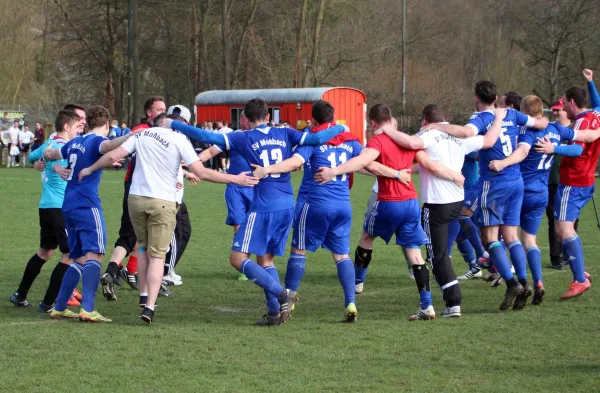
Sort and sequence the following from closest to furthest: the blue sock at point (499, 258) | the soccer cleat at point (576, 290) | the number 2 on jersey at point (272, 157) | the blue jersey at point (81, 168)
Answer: the number 2 on jersey at point (272, 157), the blue jersey at point (81, 168), the blue sock at point (499, 258), the soccer cleat at point (576, 290)

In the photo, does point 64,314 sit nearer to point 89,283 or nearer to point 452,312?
point 89,283

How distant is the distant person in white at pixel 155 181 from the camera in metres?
7.19

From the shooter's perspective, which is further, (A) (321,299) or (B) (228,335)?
(A) (321,299)

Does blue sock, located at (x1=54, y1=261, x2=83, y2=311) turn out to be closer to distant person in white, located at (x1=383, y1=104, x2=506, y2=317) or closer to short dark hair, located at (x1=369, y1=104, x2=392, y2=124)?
short dark hair, located at (x1=369, y1=104, x2=392, y2=124)

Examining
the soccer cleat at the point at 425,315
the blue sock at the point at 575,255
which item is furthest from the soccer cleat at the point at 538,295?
the soccer cleat at the point at 425,315

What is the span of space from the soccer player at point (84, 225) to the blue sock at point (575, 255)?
4.64m

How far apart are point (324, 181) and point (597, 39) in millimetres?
32641

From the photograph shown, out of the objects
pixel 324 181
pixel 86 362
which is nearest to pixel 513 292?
pixel 324 181

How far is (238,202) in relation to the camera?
9.61 meters

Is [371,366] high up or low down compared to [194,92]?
down

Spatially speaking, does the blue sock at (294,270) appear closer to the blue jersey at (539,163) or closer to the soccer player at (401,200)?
the soccer player at (401,200)

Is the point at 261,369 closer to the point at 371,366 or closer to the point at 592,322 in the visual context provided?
the point at 371,366

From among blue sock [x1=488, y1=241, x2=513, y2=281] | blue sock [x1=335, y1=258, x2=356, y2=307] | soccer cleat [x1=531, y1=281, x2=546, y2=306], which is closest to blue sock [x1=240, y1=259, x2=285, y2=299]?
blue sock [x1=335, y1=258, x2=356, y2=307]

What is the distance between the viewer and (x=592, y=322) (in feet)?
24.8
